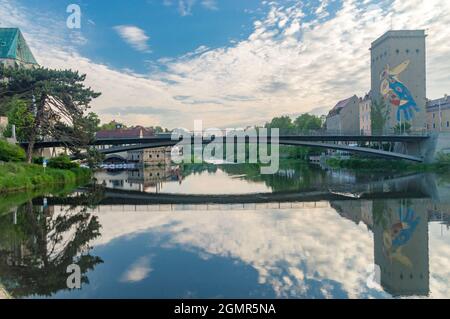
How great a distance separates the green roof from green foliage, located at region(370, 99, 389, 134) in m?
55.2

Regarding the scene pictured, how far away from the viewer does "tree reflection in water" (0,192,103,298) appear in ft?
25.1

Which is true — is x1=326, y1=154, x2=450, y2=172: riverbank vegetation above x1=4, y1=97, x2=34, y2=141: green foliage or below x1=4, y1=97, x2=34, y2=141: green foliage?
below

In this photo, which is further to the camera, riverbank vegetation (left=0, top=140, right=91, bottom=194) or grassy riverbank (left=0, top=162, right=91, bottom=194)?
riverbank vegetation (left=0, top=140, right=91, bottom=194)

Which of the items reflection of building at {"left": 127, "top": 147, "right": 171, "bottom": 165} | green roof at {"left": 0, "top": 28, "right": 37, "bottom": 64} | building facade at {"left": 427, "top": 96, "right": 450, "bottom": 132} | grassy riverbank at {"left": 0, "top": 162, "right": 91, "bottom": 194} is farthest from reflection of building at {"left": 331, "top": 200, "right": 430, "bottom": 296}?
reflection of building at {"left": 127, "top": 147, "right": 171, "bottom": 165}

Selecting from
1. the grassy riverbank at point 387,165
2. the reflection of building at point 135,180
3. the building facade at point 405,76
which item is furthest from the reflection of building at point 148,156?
the building facade at point 405,76

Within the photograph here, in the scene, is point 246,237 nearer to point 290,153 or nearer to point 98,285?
point 98,285

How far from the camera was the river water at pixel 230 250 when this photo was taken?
286 inches

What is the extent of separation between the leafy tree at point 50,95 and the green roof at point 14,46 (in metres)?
27.0

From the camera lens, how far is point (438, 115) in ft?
194

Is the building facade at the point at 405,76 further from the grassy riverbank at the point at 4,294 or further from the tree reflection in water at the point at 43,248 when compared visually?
the grassy riverbank at the point at 4,294

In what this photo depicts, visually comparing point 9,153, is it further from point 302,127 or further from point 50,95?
point 302,127

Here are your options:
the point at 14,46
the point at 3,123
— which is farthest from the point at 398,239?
the point at 14,46

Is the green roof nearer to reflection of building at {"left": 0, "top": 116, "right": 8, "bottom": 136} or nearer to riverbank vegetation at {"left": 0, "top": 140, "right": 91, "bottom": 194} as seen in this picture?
reflection of building at {"left": 0, "top": 116, "right": 8, "bottom": 136}

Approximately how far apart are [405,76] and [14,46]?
58.2 meters
